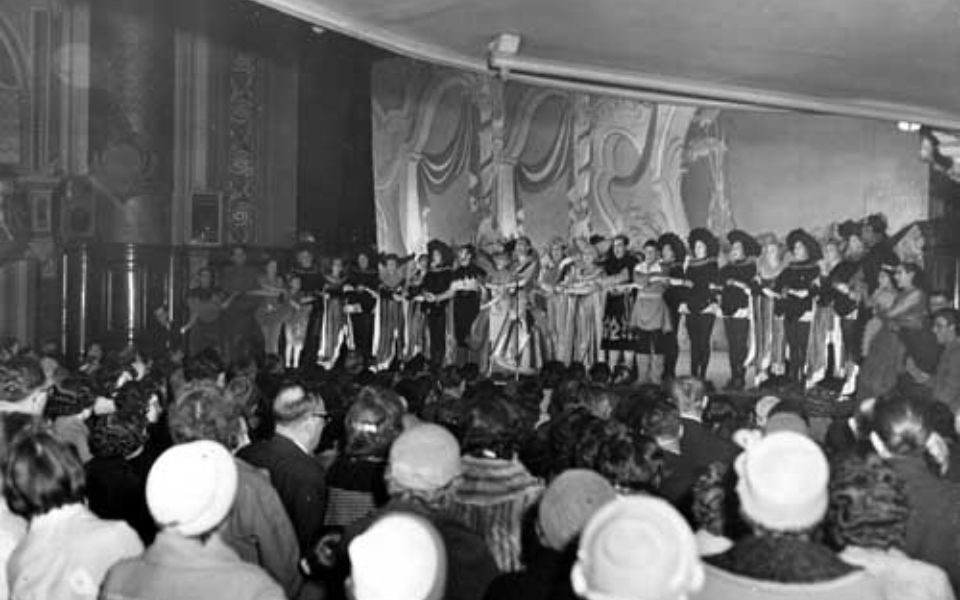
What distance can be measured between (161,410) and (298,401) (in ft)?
7.07

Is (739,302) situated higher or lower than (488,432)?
higher

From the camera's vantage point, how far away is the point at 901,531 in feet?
10.7

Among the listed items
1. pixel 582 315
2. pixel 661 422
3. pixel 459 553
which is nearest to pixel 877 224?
pixel 582 315

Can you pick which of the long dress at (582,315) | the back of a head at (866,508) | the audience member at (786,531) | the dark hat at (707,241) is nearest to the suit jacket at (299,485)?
the back of a head at (866,508)

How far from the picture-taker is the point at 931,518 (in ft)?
13.8

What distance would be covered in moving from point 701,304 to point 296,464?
10.6 metres

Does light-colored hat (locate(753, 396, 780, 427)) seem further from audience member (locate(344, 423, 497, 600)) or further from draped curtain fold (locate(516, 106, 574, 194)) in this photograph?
draped curtain fold (locate(516, 106, 574, 194))

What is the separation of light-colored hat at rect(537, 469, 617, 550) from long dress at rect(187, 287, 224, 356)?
14.9 metres

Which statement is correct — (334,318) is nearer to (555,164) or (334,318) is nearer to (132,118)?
(132,118)

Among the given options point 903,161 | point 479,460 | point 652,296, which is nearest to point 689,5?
point 479,460

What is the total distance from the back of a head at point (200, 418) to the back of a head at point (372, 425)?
17.8 inches

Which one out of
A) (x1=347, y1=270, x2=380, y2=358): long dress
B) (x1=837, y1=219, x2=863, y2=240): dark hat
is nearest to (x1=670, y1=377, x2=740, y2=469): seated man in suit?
(x1=837, y1=219, x2=863, y2=240): dark hat

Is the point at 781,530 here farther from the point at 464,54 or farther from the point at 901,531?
the point at 464,54

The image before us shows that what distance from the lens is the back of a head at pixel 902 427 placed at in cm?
439
